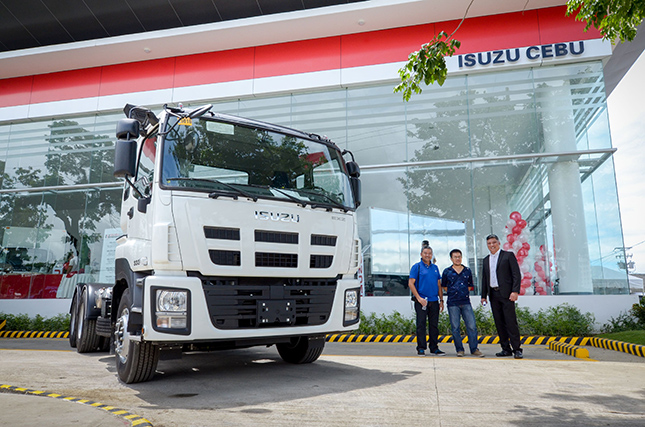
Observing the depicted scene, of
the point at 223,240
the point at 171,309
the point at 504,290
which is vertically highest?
the point at 223,240

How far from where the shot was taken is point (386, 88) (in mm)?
13023

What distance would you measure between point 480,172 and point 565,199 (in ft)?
6.77

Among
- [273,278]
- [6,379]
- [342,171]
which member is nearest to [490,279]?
[342,171]

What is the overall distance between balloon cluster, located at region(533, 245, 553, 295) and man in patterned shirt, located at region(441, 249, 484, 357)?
435cm

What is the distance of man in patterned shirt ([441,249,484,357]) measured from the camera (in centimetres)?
755

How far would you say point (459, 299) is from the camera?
7609mm

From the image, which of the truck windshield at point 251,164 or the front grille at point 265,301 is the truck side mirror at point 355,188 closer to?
the truck windshield at point 251,164

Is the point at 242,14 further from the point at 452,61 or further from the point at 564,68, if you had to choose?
the point at 564,68

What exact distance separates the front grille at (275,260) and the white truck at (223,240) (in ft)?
0.04

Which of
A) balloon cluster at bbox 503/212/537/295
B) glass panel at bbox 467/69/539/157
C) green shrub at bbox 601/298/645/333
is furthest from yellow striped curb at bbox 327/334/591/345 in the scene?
glass panel at bbox 467/69/539/157

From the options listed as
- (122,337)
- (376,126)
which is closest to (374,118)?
(376,126)

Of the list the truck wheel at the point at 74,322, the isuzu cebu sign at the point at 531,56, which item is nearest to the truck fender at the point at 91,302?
the truck wheel at the point at 74,322

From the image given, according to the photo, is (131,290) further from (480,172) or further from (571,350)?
(480,172)

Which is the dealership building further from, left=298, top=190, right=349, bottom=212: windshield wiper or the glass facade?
left=298, top=190, right=349, bottom=212: windshield wiper
